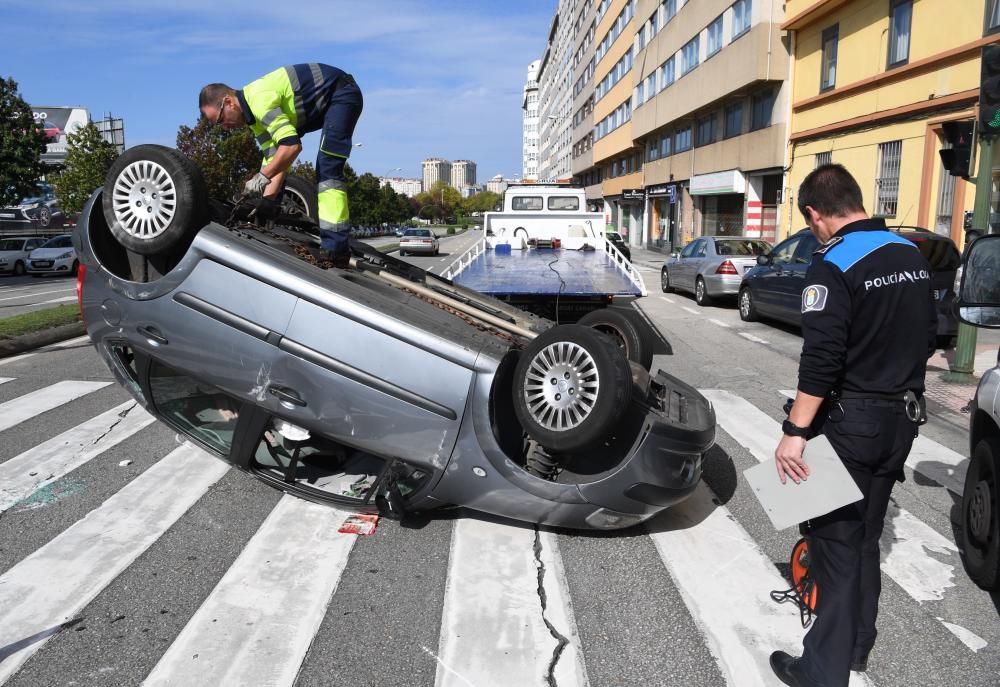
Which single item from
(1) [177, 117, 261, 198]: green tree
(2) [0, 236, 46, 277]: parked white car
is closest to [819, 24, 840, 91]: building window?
(1) [177, 117, 261, 198]: green tree

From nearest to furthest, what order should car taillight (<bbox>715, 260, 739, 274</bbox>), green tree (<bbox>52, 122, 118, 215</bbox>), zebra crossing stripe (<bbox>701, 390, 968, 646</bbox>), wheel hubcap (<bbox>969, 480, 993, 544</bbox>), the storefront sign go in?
wheel hubcap (<bbox>969, 480, 993, 544</bbox>) → zebra crossing stripe (<bbox>701, 390, 968, 646</bbox>) → car taillight (<bbox>715, 260, 739, 274</bbox>) → the storefront sign → green tree (<bbox>52, 122, 118, 215</bbox>)

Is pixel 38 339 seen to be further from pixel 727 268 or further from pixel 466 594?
pixel 727 268

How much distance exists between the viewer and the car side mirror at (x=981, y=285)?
3736mm

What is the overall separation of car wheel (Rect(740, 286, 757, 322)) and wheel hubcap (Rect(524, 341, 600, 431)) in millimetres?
→ 10487

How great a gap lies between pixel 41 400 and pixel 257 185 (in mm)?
3964

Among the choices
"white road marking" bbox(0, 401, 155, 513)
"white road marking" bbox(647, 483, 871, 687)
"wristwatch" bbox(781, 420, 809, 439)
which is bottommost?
"white road marking" bbox(647, 483, 871, 687)

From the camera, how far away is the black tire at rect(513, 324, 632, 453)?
371cm

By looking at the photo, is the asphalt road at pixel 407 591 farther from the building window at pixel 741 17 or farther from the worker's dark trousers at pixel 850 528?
the building window at pixel 741 17

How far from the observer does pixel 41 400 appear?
7371 millimetres

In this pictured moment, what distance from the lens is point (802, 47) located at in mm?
24859

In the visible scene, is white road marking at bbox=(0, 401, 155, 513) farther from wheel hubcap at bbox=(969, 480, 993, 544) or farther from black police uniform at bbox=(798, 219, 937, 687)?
wheel hubcap at bbox=(969, 480, 993, 544)

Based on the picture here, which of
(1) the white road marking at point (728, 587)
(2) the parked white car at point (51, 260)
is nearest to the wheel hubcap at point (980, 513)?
(1) the white road marking at point (728, 587)

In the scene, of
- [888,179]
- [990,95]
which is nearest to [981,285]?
[990,95]

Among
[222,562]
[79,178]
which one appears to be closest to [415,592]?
[222,562]
